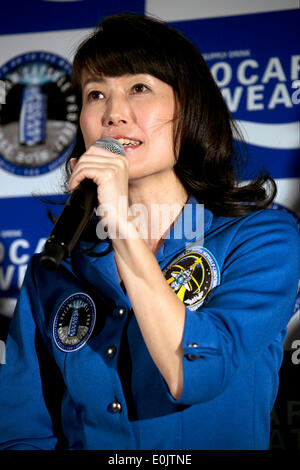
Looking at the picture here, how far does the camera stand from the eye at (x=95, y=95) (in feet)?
4.01

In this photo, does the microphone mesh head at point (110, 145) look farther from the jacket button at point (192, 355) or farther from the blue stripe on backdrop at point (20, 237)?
the blue stripe on backdrop at point (20, 237)

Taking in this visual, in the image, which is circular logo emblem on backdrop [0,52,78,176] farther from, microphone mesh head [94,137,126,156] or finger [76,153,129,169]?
finger [76,153,129,169]

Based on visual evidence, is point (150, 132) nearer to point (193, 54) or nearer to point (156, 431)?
point (193, 54)

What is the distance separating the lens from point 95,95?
123 centimetres

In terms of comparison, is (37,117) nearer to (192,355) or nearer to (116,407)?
(116,407)

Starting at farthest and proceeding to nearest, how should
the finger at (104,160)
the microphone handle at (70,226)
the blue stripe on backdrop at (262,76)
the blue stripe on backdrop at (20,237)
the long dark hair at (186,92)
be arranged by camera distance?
the blue stripe on backdrop at (20,237) < the blue stripe on backdrop at (262,76) < the long dark hair at (186,92) < the finger at (104,160) < the microphone handle at (70,226)

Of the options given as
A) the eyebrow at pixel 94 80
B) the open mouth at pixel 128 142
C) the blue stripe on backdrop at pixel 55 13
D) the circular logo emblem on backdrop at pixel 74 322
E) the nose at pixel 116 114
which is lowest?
the circular logo emblem on backdrop at pixel 74 322

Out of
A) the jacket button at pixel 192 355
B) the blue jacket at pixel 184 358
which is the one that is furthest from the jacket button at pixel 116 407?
the jacket button at pixel 192 355

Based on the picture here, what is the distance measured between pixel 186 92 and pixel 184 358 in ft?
1.93

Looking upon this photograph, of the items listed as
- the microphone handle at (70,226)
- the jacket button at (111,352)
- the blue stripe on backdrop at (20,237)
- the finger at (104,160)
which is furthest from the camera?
the blue stripe on backdrop at (20,237)

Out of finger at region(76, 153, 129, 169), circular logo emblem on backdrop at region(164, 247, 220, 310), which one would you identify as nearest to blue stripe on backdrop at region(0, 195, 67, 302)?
circular logo emblem on backdrop at region(164, 247, 220, 310)

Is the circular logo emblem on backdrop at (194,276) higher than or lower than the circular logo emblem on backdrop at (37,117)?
lower

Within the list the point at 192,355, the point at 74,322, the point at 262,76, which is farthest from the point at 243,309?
the point at 262,76

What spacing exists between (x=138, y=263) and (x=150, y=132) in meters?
0.35
